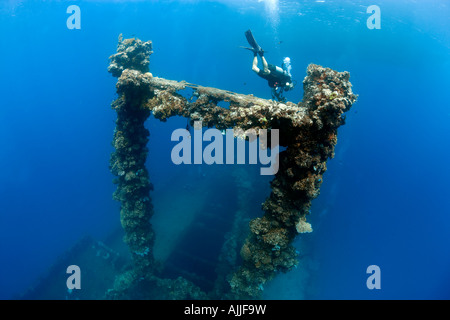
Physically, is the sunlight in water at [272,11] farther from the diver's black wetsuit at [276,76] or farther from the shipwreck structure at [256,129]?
the shipwreck structure at [256,129]

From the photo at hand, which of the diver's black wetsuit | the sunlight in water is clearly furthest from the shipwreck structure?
the sunlight in water

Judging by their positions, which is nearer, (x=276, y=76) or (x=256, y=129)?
(x=256, y=129)

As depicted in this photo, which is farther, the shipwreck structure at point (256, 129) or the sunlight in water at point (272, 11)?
the sunlight in water at point (272, 11)

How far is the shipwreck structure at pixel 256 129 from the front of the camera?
21.3 feet

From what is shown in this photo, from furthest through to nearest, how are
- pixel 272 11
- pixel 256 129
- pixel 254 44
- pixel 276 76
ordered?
pixel 272 11 < pixel 254 44 < pixel 276 76 < pixel 256 129

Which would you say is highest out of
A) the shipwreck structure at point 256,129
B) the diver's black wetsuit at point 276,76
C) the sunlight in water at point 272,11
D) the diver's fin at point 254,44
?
the sunlight in water at point 272,11

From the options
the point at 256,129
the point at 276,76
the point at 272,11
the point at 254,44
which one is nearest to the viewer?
the point at 256,129

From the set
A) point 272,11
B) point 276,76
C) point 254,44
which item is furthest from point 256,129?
point 272,11

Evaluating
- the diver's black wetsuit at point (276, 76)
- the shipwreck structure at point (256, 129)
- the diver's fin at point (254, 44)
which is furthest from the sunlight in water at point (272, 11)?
the shipwreck structure at point (256, 129)

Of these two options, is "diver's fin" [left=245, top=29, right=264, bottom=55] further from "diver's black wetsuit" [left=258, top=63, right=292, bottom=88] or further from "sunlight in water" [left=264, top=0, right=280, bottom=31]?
"sunlight in water" [left=264, top=0, right=280, bottom=31]

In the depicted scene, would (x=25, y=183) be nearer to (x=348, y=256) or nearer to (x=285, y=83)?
(x=285, y=83)

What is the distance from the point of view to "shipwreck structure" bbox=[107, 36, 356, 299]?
21.3 feet

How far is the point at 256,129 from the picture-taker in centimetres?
Answer: 716

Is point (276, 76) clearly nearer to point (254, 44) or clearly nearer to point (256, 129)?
point (254, 44)
